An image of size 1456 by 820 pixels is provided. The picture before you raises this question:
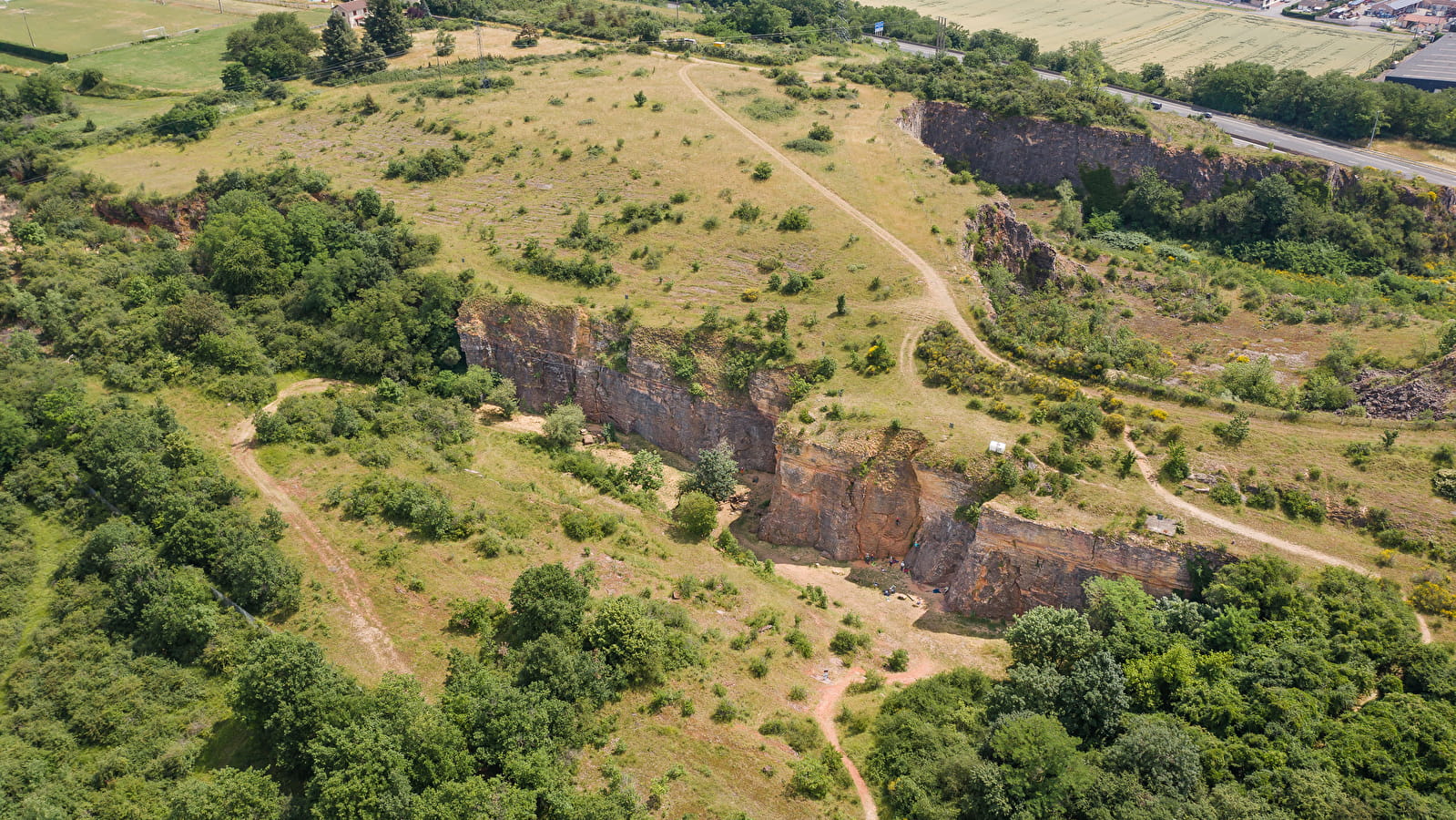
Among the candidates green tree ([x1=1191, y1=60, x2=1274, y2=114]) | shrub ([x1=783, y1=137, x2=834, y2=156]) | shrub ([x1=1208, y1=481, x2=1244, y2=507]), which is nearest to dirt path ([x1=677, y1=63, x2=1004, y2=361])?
shrub ([x1=783, y1=137, x2=834, y2=156])

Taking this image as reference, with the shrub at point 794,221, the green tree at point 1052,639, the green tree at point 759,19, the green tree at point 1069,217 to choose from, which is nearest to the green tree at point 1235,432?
the green tree at point 1052,639

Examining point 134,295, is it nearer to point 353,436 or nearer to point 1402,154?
point 353,436

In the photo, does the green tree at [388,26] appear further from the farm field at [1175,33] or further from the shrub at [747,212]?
the farm field at [1175,33]

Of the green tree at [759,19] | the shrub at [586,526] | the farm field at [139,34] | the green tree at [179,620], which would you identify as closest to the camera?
the green tree at [179,620]

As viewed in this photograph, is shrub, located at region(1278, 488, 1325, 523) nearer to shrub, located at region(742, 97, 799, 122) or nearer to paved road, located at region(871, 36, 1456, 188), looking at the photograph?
paved road, located at region(871, 36, 1456, 188)

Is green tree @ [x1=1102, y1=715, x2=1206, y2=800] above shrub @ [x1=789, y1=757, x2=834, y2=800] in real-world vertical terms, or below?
above

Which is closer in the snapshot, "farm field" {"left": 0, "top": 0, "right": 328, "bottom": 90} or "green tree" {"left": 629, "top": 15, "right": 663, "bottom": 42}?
"farm field" {"left": 0, "top": 0, "right": 328, "bottom": 90}
